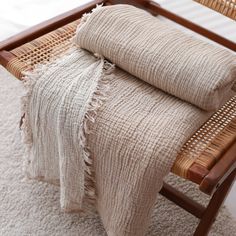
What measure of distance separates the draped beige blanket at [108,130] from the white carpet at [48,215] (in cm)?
17

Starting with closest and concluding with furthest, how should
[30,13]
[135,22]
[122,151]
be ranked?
[122,151], [135,22], [30,13]

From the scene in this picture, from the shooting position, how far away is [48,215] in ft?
3.75

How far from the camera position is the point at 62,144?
2.93ft

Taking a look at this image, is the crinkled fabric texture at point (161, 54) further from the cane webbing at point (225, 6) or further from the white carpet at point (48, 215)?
the white carpet at point (48, 215)

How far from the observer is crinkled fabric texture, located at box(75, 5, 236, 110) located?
840mm

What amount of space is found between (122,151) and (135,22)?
0.28 meters

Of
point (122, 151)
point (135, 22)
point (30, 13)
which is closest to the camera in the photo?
point (122, 151)

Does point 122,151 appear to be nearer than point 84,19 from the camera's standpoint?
Yes

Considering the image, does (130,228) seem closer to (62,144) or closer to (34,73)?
(62,144)

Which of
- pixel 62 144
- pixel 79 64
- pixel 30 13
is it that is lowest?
pixel 30 13

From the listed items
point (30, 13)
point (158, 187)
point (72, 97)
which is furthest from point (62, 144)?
point (30, 13)

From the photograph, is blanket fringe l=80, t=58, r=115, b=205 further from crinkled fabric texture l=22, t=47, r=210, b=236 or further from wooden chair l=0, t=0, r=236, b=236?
wooden chair l=0, t=0, r=236, b=236

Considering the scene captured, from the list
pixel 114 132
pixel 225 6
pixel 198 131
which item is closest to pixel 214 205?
pixel 198 131

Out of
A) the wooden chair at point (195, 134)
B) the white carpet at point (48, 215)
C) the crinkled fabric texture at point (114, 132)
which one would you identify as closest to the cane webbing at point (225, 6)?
the wooden chair at point (195, 134)
